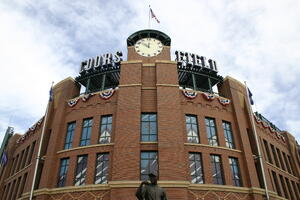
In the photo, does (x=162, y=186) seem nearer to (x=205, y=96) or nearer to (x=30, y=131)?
(x=205, y=96)

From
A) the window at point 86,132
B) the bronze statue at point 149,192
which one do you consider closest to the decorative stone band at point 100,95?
the window at point 86,132

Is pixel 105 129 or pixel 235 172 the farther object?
pixel 105 129

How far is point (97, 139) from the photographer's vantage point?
27.1 m

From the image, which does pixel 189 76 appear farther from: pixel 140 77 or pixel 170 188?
pixel 170 188

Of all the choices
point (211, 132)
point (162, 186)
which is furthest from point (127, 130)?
point (211, 132)

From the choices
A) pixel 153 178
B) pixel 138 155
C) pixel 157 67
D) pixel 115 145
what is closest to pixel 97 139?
pixel 115 145

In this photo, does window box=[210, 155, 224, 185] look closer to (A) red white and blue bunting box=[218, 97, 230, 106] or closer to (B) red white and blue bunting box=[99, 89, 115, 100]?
(A) red white and blue bunting box=[218, 97, 230, 106]

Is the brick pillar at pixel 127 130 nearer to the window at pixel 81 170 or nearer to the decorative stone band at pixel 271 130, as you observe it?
the window at pixel 81 170

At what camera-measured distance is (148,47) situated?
34062 mm

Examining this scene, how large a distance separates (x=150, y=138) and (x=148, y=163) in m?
2.53

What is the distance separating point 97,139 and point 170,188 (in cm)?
900

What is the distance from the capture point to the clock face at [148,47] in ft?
110

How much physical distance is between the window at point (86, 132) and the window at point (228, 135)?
1440 cm

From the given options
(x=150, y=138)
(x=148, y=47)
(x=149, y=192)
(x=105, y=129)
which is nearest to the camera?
(x=149, y=192)
